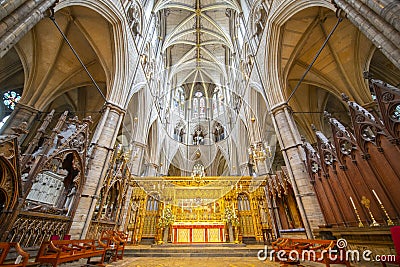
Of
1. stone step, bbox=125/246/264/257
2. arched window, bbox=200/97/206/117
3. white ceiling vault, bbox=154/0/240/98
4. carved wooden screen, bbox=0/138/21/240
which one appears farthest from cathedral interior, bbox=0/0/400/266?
arched window, bbox=200/97/206/117

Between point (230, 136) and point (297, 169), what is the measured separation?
12.8 meters

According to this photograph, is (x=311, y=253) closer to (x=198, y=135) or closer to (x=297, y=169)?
(x=297, y=169)

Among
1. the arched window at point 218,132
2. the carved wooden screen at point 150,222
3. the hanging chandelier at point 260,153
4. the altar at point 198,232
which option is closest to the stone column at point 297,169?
the hanging chandelier at point 260,153

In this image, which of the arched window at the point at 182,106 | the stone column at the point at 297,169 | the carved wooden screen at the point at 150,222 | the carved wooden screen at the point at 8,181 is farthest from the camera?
the arched window at the point at 182,106

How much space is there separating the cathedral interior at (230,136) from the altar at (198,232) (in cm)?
5

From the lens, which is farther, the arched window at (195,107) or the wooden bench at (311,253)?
the arched window at (195,107)

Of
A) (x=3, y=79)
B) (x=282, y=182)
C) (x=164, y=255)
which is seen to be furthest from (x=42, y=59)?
(x=282, y=182)

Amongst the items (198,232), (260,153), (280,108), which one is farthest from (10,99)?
(280,108)

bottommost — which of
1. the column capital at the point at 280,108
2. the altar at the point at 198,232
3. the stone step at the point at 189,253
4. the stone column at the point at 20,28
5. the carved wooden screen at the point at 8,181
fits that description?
the stone step at the point at 189,253

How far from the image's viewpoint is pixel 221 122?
966 inches

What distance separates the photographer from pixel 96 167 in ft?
23.0

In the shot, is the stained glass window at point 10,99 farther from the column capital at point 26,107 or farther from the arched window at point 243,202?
the arched window at point 243,202

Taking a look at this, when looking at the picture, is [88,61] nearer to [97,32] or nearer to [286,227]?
[97,32]

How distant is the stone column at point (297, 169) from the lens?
6500 millimetres
